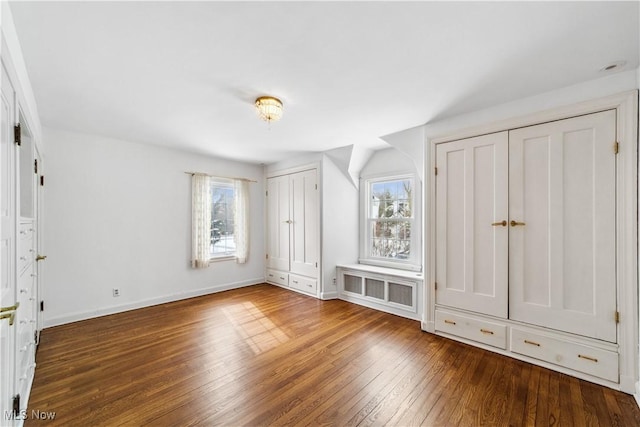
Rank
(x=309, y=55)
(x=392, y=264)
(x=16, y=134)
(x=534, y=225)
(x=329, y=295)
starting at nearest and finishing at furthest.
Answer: (x=16, y=134) → (x=309, y=55) → (x=534, y=225) → (x=392, y=264) → (x=329, y=295)

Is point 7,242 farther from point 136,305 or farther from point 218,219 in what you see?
point 218,219

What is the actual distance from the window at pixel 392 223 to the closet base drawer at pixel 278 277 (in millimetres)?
1453

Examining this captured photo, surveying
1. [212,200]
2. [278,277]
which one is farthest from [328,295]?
[212,200]

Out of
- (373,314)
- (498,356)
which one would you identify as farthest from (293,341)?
(498,356)

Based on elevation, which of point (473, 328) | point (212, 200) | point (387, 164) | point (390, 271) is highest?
point (387, 164)

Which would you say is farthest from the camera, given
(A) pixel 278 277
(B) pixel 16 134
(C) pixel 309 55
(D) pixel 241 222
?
(A) pixel 278 277

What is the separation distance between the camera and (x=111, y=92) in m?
2.15

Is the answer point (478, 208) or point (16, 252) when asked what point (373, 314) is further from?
point (16, 252)

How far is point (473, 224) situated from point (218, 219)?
153 inches

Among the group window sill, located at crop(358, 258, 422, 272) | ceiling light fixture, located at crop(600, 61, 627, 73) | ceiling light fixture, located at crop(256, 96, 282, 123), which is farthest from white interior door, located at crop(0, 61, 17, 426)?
window sill, located at crop(358, 258, 422, 272)

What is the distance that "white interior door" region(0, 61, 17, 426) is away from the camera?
1175 mm

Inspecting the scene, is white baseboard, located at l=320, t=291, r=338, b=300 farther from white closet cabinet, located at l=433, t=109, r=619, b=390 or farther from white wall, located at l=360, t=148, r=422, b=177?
white wall, located at l=360, t=148, r=422, b=177

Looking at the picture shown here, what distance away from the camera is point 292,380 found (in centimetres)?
197

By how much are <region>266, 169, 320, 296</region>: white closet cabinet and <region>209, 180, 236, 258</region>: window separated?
28.0 inches
